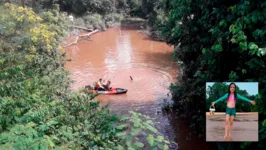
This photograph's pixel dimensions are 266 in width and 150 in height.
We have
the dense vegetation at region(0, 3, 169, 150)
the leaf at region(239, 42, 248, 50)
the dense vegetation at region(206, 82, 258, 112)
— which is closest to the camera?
the dense vegetation at region(0, 3, 169, 150)

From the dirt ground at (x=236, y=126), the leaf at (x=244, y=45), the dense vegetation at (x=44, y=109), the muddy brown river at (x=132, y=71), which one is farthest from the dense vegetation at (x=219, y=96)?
the muddy brown river at (x=132, y=71)

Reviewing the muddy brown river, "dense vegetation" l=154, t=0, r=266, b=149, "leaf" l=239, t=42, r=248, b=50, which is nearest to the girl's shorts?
"dense vegetation" l=154, t=0, r=266, b=149

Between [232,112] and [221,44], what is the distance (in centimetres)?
232

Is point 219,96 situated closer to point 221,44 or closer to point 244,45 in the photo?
point 244,45

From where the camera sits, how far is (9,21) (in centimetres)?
1184

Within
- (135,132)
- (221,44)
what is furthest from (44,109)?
(221,44)

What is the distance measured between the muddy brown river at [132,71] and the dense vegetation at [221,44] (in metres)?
2.00

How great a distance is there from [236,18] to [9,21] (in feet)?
30.7

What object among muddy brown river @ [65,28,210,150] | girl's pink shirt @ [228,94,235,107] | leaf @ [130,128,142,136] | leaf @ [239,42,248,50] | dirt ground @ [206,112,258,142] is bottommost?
muddy brown river @ [65,28,210,150]

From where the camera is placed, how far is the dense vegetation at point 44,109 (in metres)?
3.57

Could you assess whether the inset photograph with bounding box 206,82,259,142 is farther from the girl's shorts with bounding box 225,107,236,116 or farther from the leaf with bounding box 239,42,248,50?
the leaf with bounding box 239,42,248,50

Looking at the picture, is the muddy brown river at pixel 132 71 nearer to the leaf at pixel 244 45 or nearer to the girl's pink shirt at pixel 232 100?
the leaf at pixel 244 45

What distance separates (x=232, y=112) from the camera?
13.3 feet

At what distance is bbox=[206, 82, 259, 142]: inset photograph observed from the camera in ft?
13.3
